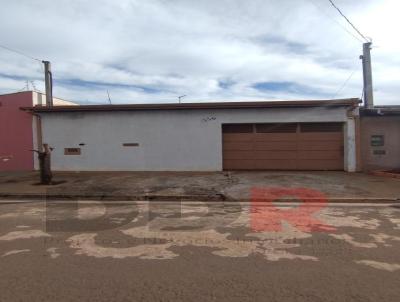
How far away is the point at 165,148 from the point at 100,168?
3.12 m

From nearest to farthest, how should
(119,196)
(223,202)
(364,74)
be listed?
(223,202) → (119,196) → (364,74)

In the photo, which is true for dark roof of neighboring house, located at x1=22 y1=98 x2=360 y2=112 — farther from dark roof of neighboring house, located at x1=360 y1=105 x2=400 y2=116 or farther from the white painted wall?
dark roof of neighboring house, located at x1=360 y1=105 x2=400 y2=116

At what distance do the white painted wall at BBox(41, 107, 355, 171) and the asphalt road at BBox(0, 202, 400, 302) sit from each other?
364 inches

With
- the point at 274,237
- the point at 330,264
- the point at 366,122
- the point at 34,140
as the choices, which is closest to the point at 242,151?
the point at 366,122

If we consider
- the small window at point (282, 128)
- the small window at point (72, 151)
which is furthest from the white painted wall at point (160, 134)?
the small window at point (282, 128)

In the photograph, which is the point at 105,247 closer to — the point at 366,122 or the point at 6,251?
the point at 6,251

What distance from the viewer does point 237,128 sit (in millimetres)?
18500

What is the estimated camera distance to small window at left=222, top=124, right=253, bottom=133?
60.5ft

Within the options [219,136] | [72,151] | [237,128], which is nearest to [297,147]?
[237,128]

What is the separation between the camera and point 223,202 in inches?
433

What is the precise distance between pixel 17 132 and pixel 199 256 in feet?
54.1

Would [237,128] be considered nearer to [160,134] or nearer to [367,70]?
[160,134]

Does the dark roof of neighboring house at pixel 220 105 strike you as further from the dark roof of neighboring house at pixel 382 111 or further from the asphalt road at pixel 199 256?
the asphalt road at pixel 199 256

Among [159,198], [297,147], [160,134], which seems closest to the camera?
[159,198]
